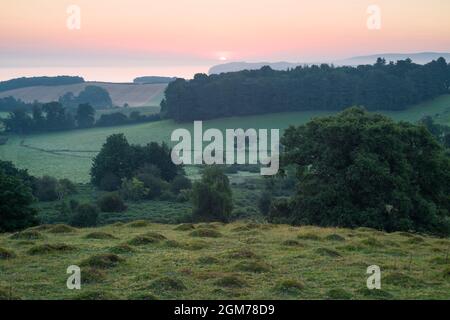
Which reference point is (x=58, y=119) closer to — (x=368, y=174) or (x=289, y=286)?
Result: (x=368, y=174)

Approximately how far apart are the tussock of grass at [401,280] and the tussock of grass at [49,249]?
11.8 metres

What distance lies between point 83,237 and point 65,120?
12099 centimetres

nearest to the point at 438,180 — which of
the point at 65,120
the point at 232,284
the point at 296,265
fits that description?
the point at 296,265

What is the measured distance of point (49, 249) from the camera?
2192 centimetres

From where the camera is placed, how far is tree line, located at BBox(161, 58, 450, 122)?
13625 cm

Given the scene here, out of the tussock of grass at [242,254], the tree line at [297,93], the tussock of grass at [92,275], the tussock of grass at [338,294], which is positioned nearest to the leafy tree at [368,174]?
the tussock of grass at [242,254]

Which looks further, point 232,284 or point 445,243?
point 445,243

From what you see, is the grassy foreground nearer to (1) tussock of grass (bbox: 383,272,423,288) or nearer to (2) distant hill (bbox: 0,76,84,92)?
(1) tussock of grass (bbox: 383,272,423,288)

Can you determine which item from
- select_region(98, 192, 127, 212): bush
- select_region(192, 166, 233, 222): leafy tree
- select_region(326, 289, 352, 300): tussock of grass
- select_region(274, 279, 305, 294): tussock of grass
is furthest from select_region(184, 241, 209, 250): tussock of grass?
select_region(98, 192, 127, 212): bush

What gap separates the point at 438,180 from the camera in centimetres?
3894

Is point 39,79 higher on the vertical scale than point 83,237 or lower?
higher

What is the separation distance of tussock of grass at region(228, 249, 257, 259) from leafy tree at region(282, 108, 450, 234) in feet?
47.9

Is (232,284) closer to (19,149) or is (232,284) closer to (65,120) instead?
(19,149)
